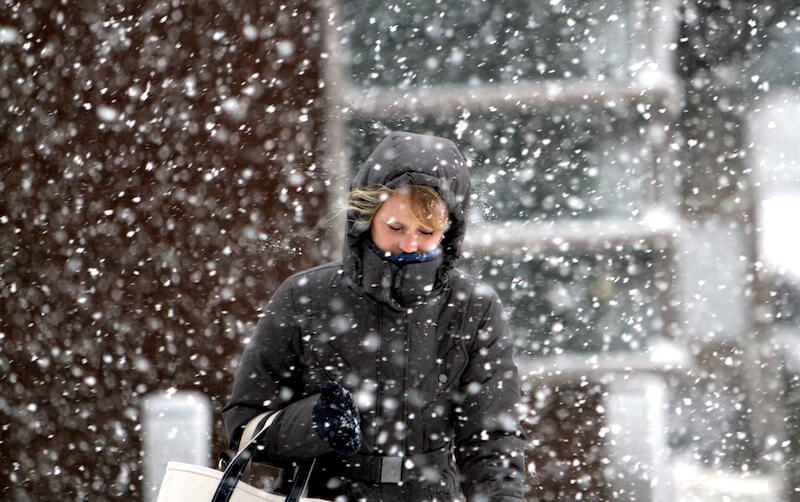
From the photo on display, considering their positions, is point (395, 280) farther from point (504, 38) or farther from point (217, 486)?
point (504, 38)

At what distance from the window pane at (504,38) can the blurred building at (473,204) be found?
0.03ft

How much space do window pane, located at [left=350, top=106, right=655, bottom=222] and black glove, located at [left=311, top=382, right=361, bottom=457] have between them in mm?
2209

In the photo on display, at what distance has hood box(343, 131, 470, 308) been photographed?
1729 millimetres

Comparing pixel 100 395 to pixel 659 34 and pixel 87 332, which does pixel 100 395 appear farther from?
pixel 659 34

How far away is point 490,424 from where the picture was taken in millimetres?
1757

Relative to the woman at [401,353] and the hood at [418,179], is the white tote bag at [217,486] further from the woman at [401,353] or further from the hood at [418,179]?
the hood at [418,179]

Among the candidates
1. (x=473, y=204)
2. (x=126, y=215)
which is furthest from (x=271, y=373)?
(x=473, y=204)

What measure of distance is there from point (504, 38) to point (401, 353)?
2300mm

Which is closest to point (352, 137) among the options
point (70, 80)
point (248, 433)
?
point (70, 80)

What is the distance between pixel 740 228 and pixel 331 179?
1.91 metres

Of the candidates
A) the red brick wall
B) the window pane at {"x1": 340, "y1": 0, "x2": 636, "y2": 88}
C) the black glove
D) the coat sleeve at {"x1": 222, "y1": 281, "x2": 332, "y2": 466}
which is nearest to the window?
the window pane at {"x1": 340, "y1": 0, "x2": 636, "y2": 88}

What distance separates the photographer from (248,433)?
162 centimetres

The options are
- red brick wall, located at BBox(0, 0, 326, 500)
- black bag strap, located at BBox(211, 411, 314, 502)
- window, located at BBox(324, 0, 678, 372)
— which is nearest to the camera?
black bag strap, located at BBox(211, 411, 314, 502)

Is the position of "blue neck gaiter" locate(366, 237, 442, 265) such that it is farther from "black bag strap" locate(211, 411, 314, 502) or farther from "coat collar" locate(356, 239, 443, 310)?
"black bag strap" locate(211, 411, 314, 502)
